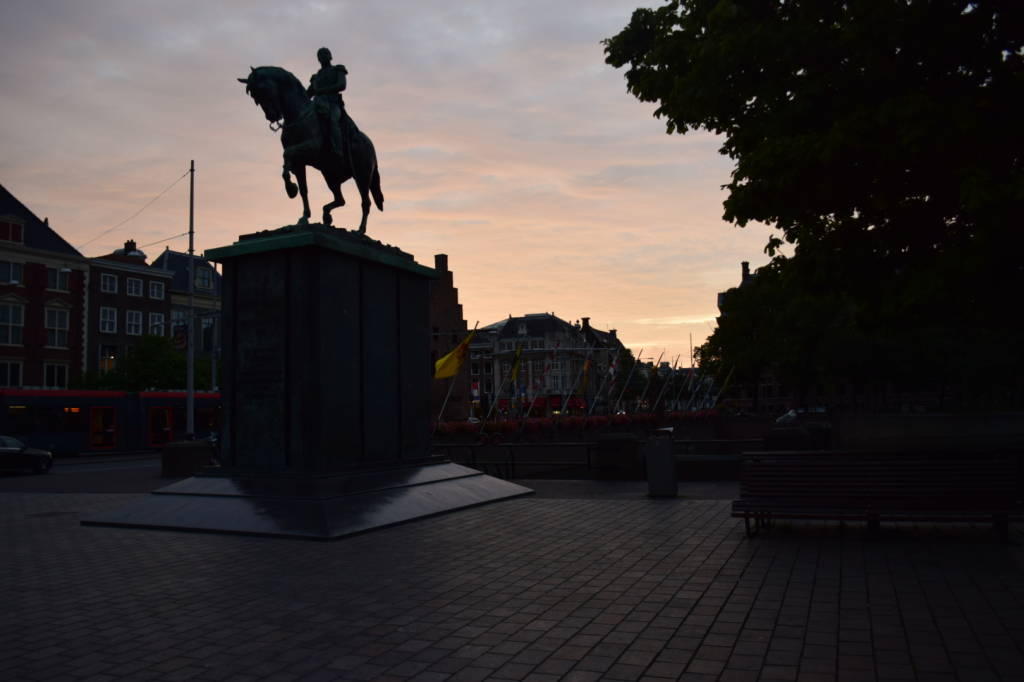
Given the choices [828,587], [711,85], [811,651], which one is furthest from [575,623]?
[711,85]

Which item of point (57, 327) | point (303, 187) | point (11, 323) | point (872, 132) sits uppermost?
point (57, 327)

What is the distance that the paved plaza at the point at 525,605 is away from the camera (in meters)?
5.25

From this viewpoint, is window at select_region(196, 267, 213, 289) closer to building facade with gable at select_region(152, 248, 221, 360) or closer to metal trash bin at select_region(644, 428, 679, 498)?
building facade with gable at select_region(152, 248, 221, 360)

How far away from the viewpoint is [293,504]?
1137 centimetres

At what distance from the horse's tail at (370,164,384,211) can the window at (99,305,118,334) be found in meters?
55.4

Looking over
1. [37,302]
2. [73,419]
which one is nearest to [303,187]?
[73,419]

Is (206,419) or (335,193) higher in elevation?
(335,193)

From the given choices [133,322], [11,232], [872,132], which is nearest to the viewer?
[872,132]

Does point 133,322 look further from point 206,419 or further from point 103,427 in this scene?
point 103,427

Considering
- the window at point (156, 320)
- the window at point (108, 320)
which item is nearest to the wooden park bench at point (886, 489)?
the window at point (108, 320)

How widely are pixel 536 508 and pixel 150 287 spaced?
207 feet

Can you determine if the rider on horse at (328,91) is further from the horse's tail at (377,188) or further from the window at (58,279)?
the window at (58,279)

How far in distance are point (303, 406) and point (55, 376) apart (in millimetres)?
55437

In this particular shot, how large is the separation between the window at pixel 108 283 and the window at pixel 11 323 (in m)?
7.77
